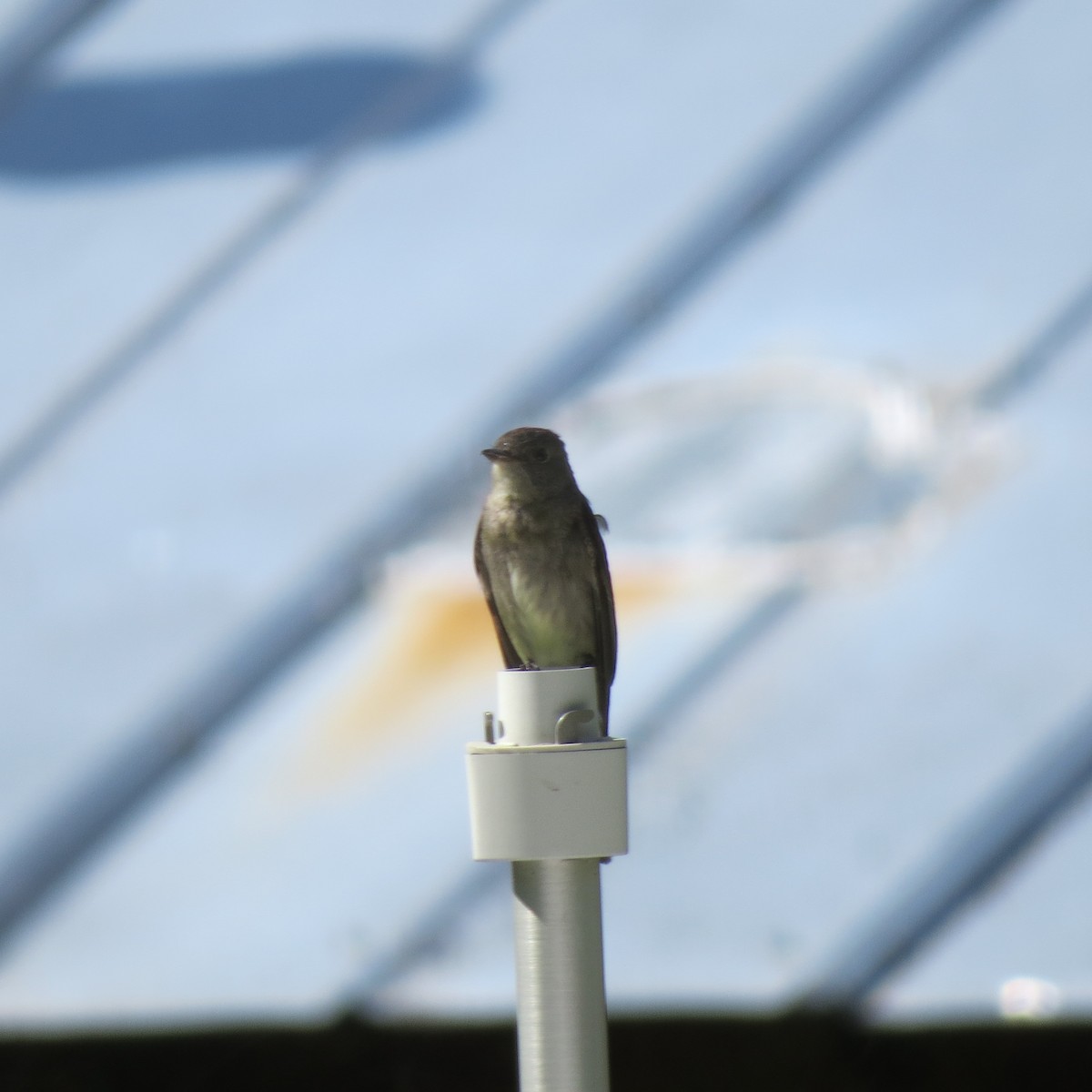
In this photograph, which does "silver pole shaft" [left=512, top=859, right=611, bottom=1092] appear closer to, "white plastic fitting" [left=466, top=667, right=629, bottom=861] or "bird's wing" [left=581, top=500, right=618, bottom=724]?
"white plastic fitting" [left=466, top=667, right=629, bottom=861]

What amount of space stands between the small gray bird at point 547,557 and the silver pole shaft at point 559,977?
1.29 meters

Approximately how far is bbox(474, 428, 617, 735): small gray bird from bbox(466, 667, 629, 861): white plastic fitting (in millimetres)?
1228

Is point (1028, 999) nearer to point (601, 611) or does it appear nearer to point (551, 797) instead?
point (601, 611)

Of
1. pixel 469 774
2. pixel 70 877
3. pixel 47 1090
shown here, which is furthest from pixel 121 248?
pixel 469 774

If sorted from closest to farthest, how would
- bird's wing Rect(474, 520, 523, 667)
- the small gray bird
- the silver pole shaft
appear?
the silver pole shaft < the small gray bird < bird's wing Rect(474, 520, 523, 667)

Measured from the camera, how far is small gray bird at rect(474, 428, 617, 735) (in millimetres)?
3055

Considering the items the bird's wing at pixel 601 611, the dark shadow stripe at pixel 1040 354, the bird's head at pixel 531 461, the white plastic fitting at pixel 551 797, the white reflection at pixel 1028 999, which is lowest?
the white reflection at pixel 1028 999

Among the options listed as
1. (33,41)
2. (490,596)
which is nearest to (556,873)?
(490,596)

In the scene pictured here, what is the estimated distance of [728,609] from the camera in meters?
3.77

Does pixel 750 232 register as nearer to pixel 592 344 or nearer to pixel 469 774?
pixel 592 344

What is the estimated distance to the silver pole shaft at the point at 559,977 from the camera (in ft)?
5.60

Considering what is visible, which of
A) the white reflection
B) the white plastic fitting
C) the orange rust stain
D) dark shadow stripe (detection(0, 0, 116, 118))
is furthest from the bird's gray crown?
dark shadow stripe (detection(0, 0, 116, 118))

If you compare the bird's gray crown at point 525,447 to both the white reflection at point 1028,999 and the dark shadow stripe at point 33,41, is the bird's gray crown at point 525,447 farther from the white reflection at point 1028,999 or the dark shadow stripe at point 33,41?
the dark shadow stripe at point 33,41

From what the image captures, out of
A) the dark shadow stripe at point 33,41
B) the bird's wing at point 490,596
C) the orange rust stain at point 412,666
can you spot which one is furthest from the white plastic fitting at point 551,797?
Result: the dark shadow stripe at point 33,41
